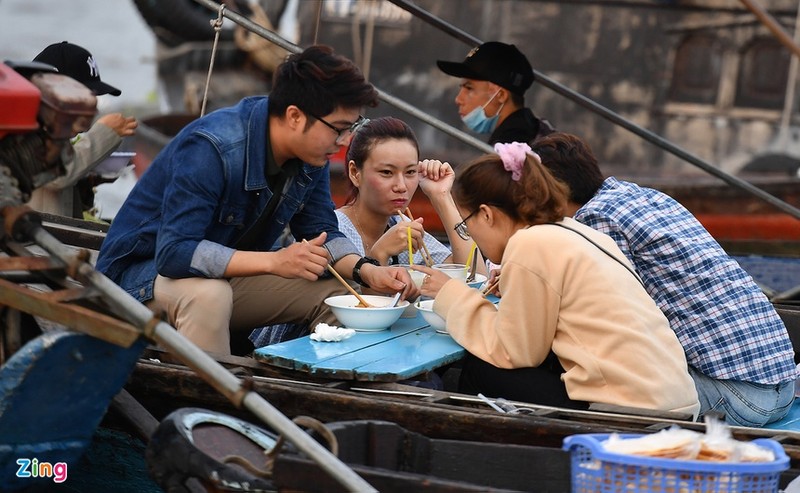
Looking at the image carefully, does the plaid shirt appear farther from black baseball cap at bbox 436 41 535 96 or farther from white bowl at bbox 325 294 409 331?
black baseball cap at bbox 436 41 535 96

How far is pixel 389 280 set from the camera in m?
4.25

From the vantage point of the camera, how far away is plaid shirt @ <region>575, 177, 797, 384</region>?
12.5 feet

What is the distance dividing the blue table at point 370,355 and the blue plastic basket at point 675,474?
1.00 m

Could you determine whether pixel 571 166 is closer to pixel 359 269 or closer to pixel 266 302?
pixel 359 269

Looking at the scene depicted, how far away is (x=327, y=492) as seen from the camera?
271cm

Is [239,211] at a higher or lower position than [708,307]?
higher

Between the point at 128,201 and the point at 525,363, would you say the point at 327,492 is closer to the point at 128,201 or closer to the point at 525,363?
the point at 525,363

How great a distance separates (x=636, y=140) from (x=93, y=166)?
35.4 feet

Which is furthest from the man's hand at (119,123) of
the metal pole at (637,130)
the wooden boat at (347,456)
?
the wooden boat at (347,456)

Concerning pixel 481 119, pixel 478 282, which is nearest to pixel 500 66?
pixel 481 119

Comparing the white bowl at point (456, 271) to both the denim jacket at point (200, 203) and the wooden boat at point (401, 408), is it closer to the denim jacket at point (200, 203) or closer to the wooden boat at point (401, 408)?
the denim jacket at point (200, 203)

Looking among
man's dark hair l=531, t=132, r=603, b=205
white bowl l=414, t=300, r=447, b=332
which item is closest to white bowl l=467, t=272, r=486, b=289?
white bowl l=414, t=300, r=447, b=332

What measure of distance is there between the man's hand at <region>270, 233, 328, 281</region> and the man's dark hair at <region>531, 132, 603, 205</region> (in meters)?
0.93
